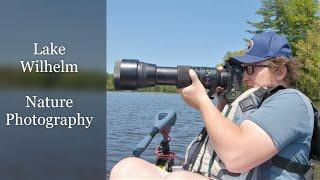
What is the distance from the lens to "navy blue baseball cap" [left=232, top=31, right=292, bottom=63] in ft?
8.27

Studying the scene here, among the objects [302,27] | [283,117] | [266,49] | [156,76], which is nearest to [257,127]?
[283,117]

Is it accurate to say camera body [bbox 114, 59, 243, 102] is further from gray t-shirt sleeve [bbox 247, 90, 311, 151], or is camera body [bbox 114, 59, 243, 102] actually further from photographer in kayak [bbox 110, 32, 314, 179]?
gray t-shirt sleeve [bbox 247, 90, 311, 151]

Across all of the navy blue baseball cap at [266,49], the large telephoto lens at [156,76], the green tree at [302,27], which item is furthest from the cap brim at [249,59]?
the green tree at [302,27]

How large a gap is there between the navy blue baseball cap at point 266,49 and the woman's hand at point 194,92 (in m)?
0.25

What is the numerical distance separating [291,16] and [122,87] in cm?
3192

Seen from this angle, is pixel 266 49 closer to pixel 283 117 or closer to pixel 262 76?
pixel 262 76

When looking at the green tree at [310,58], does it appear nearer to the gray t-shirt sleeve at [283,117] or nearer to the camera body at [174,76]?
the camera body at [174,76]

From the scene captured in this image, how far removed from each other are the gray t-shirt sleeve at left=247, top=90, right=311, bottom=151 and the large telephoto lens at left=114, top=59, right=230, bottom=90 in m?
0.35

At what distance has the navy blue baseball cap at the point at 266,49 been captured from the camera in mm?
2520

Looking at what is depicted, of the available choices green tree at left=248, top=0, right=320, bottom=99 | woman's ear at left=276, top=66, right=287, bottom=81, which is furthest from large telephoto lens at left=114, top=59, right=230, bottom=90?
green tree at left=248, top=0, right=320, bottom=99

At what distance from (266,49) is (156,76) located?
0.52 metres

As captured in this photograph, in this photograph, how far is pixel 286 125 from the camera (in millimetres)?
2256

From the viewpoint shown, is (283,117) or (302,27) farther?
(302,27)

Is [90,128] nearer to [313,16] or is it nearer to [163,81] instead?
[163,81]
